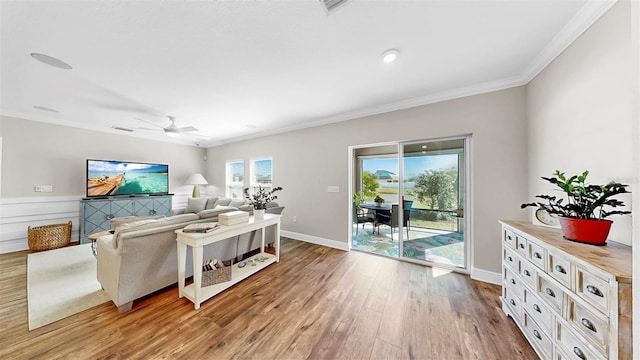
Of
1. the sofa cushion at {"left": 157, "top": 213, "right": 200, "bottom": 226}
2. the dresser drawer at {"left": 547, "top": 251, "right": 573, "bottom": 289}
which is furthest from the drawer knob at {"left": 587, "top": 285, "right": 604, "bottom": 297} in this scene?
the sofa cushion at {"left": 157, "top": 213, "right": 200, "bottom": 226}

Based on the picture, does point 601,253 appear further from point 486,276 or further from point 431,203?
point 431,203

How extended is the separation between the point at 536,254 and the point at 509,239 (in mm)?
405

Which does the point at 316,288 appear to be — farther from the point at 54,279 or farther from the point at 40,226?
the point at 40,226

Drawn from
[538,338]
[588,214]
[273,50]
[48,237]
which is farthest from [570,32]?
[48,237]

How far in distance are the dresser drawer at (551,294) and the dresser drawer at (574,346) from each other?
98mm

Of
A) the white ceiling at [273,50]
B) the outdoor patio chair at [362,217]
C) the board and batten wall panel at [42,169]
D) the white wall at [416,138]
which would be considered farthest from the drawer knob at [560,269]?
the board and batten wall panel at [42,169]

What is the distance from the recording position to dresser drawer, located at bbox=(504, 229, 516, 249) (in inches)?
65.7

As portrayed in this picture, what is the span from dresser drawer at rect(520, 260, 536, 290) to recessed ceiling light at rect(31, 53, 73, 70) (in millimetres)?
4681

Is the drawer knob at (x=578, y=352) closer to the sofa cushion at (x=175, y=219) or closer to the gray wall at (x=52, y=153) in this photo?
the sofa cushion at (x=175, y=219)

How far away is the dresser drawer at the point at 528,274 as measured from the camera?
139cm

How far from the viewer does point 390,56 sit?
6.13ft

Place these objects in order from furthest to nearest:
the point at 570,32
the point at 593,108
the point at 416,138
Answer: the point at 416,138 → the point at 570,32 → the point at 593,108

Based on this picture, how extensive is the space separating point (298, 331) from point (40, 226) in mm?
5452

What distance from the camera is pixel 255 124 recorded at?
4.05 metres
